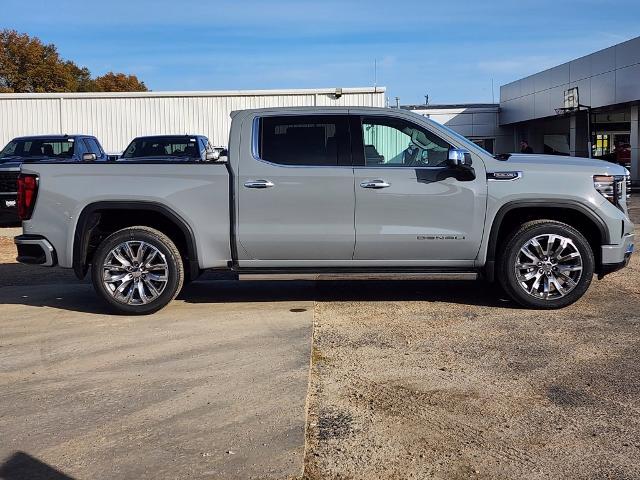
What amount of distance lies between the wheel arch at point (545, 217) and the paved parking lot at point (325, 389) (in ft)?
1.97

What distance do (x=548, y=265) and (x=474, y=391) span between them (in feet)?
8.07

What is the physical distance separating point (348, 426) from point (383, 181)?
3015 millimetres

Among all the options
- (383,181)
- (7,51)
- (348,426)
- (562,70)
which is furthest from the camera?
(7,51)

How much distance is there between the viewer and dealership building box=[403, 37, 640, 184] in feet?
89.2

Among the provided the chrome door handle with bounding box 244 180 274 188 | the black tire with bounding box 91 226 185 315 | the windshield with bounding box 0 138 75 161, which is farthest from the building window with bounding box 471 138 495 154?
the black tire with bounding box 91 226 185 315

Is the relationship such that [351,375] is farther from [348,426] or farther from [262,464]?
[262,464]

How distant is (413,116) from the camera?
265 inches

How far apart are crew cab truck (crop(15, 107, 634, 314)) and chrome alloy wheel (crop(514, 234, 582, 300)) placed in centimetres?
1

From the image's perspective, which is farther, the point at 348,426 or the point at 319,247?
the point at 319,247

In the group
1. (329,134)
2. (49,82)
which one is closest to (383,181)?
(329,134)

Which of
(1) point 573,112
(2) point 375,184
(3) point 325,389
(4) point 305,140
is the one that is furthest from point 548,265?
(1) point 573,112

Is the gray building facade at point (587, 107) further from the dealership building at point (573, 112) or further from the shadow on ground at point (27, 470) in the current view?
the shadow on ground at point (27, 470)

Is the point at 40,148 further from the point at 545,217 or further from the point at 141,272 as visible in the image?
the point at 545,217

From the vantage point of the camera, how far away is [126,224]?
22.8 ft
